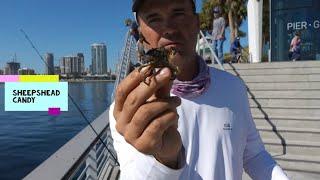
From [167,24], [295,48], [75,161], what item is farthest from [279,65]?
[167,24]

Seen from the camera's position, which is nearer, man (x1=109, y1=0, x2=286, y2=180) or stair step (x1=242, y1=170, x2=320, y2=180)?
man (x1=109, y1=0, x2=286, y2=180)

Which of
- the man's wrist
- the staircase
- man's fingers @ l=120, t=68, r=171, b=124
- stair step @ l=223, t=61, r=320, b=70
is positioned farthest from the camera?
stair step @ l=223, t=61, r=320, b=70

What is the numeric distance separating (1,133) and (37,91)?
18.0 m

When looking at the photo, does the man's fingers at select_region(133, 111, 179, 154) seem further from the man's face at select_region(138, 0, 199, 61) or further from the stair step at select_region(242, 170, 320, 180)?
the stair step at select_region(242, 170, 320, 180)

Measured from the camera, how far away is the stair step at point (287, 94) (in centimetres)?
862

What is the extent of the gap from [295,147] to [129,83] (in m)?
6.54

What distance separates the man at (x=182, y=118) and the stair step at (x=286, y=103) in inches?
267

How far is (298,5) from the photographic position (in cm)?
1414

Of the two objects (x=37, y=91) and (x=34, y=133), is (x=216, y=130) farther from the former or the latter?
(x=34, y=133)

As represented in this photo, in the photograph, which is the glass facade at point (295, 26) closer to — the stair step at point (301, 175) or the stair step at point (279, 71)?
the stair step at point (279, 71)

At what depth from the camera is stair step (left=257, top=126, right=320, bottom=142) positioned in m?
7.23

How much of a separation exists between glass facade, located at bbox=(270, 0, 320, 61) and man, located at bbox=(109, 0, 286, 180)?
13189 millimetres

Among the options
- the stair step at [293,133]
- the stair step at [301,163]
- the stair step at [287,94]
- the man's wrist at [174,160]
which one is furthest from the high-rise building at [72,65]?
the stair step at [287,94]

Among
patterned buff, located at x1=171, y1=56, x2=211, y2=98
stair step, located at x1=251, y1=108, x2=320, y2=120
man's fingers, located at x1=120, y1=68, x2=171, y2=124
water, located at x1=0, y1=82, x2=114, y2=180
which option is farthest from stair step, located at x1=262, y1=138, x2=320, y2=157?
man's fingers, located at x1=120, y1=68, x2=171, y2=124
